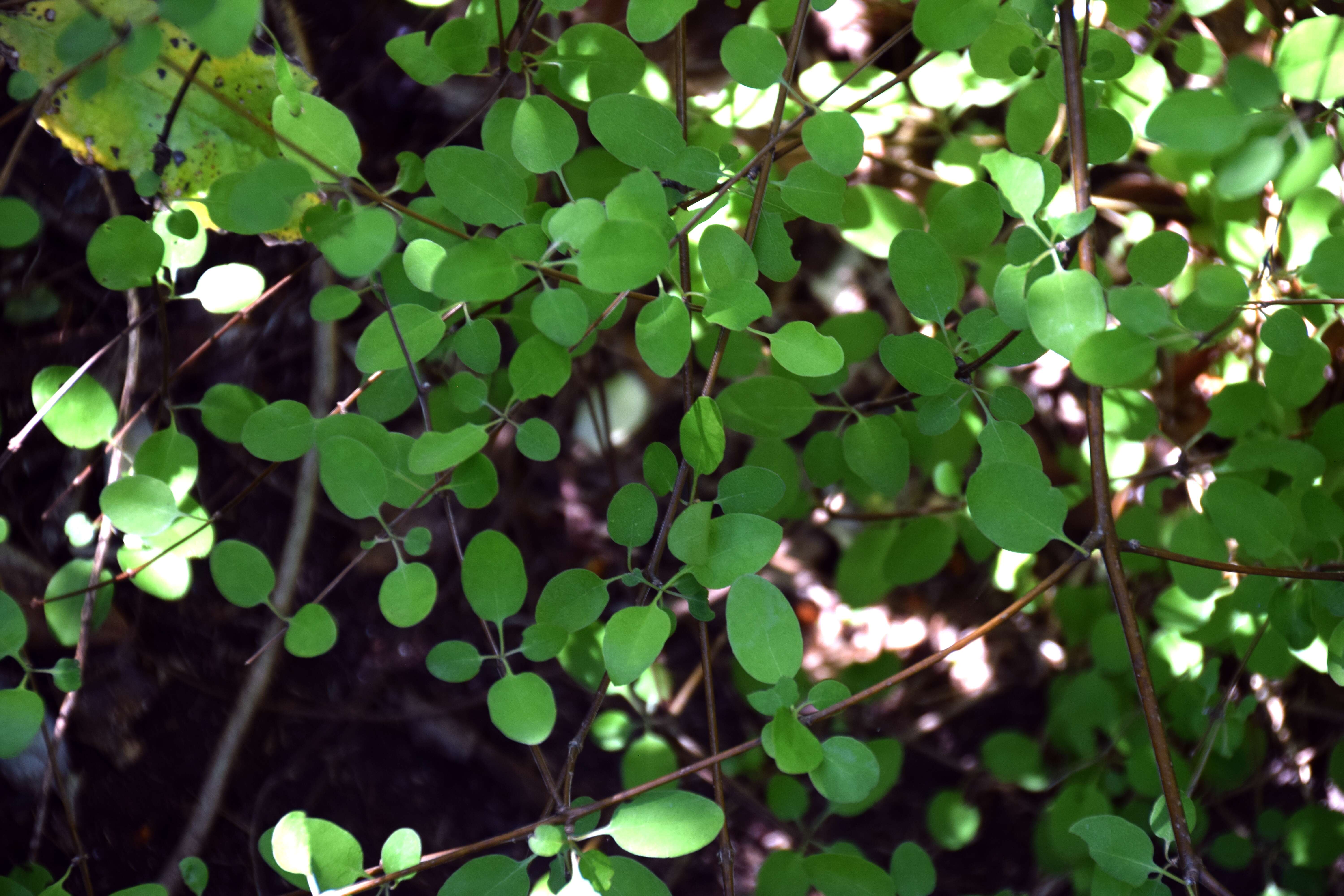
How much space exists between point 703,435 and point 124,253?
1.90ft

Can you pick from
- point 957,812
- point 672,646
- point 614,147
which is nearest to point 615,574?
point 672,646

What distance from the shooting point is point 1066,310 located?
62cm

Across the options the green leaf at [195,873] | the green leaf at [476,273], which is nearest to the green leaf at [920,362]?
the green leaf at [476,273]

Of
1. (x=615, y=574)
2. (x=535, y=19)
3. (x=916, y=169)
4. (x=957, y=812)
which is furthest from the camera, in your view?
(x=615, y=574)

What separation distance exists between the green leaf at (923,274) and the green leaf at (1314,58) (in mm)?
272

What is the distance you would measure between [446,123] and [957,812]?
140 centimetres

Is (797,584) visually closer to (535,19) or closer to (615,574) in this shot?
(615,574)

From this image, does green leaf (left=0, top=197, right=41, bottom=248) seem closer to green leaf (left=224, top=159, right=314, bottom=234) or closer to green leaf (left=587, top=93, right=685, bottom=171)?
green leaf (left=224, top=159, right=314, bottom=234)

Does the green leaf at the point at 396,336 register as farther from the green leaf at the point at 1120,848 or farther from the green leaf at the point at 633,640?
the green leaf at the point at 1120,848

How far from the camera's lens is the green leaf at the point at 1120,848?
2.32 ft

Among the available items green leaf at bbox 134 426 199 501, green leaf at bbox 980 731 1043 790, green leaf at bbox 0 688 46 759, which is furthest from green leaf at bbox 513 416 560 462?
green leaf at bbox 980 731 1043 790

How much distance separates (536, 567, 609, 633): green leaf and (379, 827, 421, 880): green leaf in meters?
0.21

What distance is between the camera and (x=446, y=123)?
1.33 metres

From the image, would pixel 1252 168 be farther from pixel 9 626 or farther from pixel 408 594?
pixel 9 626
